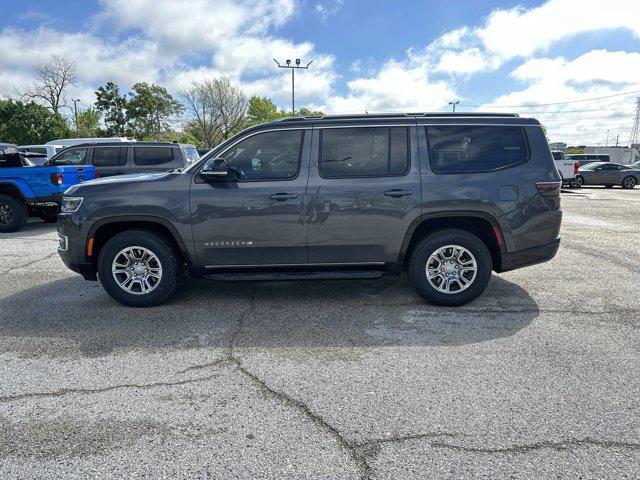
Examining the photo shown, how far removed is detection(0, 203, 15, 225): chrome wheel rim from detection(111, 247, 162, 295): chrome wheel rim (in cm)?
676

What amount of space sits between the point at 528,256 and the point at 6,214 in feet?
34.3

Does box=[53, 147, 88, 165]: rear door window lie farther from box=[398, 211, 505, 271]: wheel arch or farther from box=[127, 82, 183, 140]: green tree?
box=[127, 82, 183, 140]: green tree

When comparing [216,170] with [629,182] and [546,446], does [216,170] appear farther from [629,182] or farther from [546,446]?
[629,182]

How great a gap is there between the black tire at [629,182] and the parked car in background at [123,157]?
78.3 feet

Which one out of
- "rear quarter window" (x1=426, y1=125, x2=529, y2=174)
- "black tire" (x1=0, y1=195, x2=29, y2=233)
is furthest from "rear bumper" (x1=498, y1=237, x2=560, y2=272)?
"black tire" (x1=0, y1=195, x2=29, y2=233)

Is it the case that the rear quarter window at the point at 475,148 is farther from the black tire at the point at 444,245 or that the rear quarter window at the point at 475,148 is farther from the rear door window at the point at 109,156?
the rear door window at the point at 109,156

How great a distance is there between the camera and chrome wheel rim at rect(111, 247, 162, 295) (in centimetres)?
461

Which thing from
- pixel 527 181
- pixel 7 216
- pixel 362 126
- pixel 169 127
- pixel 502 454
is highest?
pixel 169 127

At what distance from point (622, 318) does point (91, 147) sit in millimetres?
12274

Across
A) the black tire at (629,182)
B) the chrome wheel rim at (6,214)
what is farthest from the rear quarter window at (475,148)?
the black tire at (629,182)

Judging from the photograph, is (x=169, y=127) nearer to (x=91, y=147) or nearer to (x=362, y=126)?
(x=91, y=147)

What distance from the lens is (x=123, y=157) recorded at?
11.7 meters

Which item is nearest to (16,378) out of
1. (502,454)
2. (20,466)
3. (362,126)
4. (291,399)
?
(20,466)

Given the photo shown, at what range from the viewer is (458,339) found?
12.6ft
